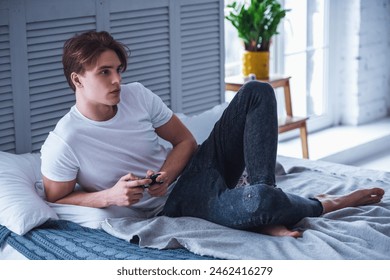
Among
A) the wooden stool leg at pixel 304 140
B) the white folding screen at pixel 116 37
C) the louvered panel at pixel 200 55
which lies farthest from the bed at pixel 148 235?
the wooden stool leg at pixel 304 140

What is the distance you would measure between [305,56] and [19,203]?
281cm

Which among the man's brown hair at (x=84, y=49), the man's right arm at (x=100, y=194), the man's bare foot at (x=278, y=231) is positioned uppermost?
the man's brown hair at (x=84, y=49)

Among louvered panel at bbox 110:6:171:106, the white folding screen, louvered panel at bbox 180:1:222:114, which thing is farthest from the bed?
louvered panel at bbox 180:1:222:114

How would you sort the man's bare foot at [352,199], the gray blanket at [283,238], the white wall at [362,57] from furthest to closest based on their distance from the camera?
the white wall at [362,57] < the man's bare foot at [352,199] < the gray blanket at [283,238]

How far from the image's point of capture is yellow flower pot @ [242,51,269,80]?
4121 millimetres

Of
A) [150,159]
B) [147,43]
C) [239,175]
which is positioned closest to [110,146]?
[150,159]

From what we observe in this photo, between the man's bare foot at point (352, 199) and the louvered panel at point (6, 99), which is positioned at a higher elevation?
the louvered panel at point (6, 99)

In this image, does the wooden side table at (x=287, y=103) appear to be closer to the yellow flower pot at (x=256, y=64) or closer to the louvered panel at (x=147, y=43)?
the yellow flower pot at (x=256, y=64)

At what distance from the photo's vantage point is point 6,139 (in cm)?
301

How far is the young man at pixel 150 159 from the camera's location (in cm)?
245

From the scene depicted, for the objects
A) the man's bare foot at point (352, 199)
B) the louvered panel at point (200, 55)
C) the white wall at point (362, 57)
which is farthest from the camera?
the white wall at point (362, 57)

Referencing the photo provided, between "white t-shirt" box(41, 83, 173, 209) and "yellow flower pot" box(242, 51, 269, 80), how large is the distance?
4.68 feet

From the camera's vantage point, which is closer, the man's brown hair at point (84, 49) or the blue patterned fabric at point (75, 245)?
the blue patterned fabric at point (75, 245)

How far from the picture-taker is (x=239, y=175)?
108 inches
